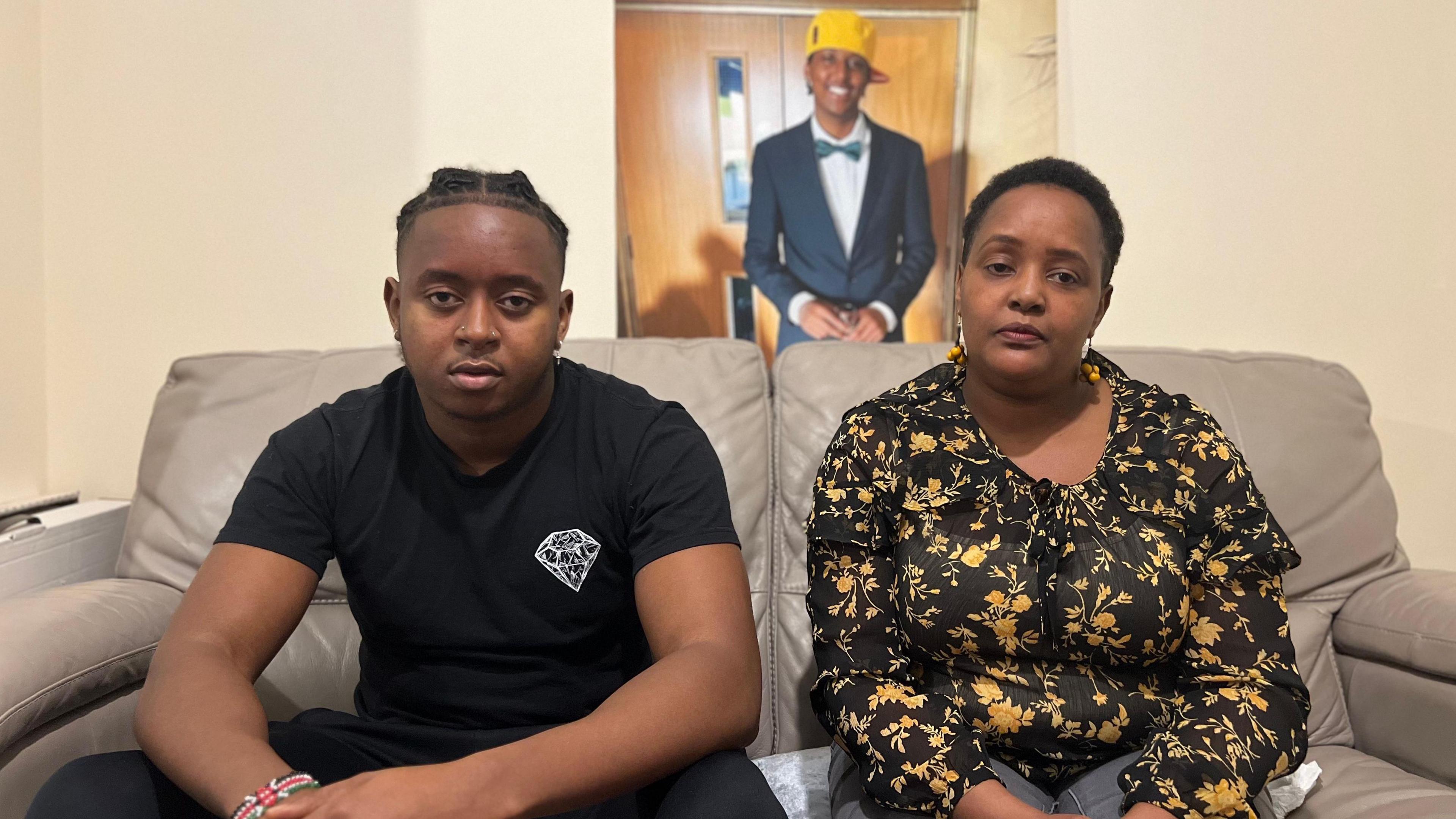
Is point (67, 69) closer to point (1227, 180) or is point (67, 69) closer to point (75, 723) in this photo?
point (75, 723)

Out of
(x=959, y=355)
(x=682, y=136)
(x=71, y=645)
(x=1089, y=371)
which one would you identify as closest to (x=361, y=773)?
(x=71, y=645)

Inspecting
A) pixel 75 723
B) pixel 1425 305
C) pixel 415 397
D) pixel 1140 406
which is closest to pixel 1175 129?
pixel 1425 305

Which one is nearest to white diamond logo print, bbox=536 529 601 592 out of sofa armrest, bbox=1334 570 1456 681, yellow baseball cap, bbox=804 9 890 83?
sofa armrest, bbox=1334 570 1456 681

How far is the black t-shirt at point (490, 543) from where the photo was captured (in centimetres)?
121

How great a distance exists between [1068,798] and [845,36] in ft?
5.47

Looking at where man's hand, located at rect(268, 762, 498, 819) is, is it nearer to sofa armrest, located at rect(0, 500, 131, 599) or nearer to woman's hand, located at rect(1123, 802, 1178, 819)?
woman's hand, located at rect(1123, 802, 1178, 819)

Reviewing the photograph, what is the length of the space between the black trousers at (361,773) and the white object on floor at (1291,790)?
75 centimetres

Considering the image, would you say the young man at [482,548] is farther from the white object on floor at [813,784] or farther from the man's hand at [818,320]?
the man's hand at [818,320]

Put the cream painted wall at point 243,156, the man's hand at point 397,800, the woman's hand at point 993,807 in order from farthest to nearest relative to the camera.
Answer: the cream painted wall at point 243,156, the woman's hand at point 993,807, the man's hand at point 397,800

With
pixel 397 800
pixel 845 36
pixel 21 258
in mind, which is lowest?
pixel 397 800

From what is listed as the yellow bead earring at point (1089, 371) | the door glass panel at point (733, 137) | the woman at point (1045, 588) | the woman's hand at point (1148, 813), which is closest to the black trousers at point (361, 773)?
the woman at point (1045, 588)

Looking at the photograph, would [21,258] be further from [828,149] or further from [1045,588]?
[1045,588]

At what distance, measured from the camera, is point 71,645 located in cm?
130

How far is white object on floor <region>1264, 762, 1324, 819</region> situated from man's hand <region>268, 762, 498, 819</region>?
1.03 metres
